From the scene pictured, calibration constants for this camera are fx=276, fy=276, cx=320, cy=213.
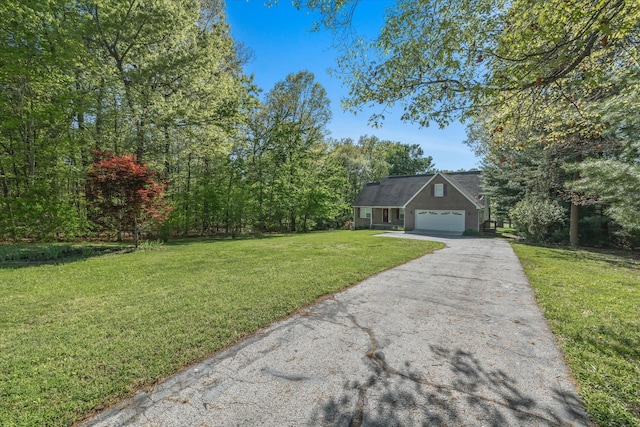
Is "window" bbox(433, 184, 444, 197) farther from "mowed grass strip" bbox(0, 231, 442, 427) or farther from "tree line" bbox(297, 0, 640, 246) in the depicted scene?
"tree line" bbox(297, 0, 640, 246)

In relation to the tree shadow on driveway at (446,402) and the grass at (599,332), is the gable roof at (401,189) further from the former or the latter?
the tree shadow on driveway at (446,402)

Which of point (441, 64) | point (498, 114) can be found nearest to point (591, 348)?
point (498, 114)

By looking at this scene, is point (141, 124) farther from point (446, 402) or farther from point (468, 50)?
point (446, 402)

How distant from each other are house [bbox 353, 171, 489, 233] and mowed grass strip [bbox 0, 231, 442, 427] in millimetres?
15313

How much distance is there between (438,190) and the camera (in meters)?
21.9

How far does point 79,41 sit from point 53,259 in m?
8.80

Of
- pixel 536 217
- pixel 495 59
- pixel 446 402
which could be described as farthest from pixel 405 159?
pixel 446 402

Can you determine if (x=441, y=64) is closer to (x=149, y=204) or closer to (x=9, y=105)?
(x=149, y=204)

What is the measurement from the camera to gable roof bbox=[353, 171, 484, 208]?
25312 mm

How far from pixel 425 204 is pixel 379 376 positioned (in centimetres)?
2133

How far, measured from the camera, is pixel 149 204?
10859mm

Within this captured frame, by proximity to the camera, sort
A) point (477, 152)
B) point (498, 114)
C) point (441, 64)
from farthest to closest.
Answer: point (477, 152)
point (498, 114)
point (441, 64)

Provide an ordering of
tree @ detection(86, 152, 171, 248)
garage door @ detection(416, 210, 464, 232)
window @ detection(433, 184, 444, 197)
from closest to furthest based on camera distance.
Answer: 1. tree @ detection(86, 152, 171, 248)
2. garage door @ detection(416, 210, 464, 232)
3. window @ detection(433, 184, 444, 197)

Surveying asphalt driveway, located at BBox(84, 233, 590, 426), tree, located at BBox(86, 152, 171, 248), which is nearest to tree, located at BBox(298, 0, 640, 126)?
asphalt driveway, located at BBox(84, 233, 590, 426)
